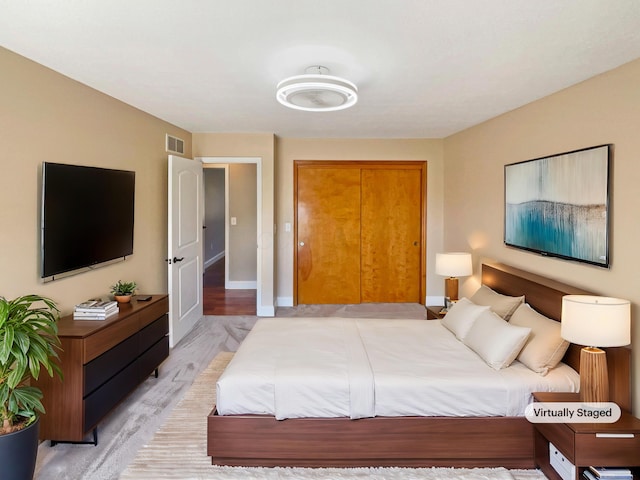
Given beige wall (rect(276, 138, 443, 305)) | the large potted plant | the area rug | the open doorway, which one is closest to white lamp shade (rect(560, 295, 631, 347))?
the area rug

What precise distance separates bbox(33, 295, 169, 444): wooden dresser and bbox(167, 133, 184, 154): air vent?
213cm

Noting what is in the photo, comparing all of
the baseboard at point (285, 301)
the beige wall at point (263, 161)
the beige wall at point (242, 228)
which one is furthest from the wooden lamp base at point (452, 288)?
the beige wall at point (242, 228)

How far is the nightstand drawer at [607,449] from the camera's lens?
6.35 ft

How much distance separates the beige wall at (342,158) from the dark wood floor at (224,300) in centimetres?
57

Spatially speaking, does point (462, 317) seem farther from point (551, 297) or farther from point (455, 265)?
point (455, 265)

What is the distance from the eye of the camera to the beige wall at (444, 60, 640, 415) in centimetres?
232

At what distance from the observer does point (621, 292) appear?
2.40 m

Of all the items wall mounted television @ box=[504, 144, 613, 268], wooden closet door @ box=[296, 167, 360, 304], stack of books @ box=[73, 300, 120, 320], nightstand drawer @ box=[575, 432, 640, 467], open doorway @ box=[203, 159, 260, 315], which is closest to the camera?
nightstand drawer @ box=[575, 432, 640, 467]

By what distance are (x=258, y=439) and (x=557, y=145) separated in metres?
2.89

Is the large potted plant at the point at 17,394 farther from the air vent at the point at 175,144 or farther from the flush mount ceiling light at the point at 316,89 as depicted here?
the air vent at the point at 175,144

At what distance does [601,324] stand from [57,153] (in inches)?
136

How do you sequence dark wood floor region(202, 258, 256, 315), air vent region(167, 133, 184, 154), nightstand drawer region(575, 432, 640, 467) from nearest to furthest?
nightstand drawer region(575, 432, 640, 467)
air vent region(167, 133, 184, 154)
dark wood floor region(202, 258, 256, 315)

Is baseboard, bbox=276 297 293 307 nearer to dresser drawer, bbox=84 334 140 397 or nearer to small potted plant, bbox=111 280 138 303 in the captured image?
small potted plant, bbox=111 280 138 303

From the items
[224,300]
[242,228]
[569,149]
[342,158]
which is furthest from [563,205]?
[242,228]
